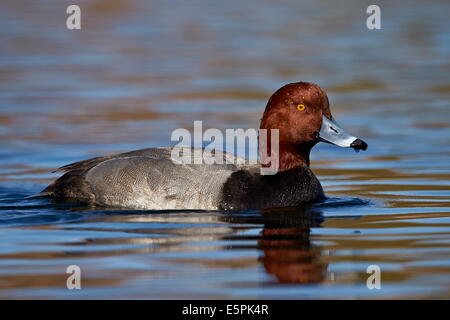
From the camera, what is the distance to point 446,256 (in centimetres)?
769

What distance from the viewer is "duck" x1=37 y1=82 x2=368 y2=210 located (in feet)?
31.2

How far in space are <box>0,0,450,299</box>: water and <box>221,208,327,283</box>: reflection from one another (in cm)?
2

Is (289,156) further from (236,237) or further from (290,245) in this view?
(290,245)

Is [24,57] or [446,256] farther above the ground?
[24,57]

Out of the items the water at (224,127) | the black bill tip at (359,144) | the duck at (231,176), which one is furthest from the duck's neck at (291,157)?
the black bill tip at (359,144)

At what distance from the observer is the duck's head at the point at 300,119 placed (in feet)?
32.0

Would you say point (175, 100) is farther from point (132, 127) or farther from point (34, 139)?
point (34, 139)

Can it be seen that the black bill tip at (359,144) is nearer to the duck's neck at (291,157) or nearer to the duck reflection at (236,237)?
the duck's neck at (291,157)

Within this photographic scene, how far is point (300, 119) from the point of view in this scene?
9758mm

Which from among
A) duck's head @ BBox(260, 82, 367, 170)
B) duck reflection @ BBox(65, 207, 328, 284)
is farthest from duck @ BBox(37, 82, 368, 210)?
duck reflection @ BBox(65, 207, 328, 284)

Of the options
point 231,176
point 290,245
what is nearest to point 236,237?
point 290,245

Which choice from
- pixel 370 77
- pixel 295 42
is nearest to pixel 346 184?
pixel 370 77

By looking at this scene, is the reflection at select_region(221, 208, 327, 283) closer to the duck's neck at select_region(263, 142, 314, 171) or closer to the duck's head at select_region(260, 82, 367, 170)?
the duck's neck at select_region(263, 142, 314, 171)
